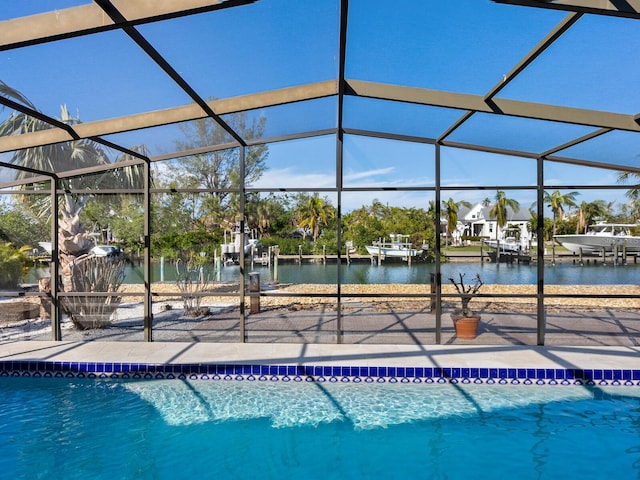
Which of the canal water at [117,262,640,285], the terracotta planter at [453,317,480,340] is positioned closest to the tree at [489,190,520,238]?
the canal water at [117,262,640,285]

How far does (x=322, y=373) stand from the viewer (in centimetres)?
459

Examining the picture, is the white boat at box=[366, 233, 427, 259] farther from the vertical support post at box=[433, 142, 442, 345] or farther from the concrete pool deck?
the concrete pool deck

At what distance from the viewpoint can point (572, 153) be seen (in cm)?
536

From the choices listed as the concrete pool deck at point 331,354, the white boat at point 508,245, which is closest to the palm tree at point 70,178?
the concrete pool deck at point 331,354

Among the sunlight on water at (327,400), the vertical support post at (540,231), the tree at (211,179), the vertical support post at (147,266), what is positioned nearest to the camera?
the sunlight on water at (327,400)

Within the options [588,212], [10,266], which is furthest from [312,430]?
[588,212]

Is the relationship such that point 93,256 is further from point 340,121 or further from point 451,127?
point 451,127

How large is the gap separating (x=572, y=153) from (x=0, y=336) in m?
7.57

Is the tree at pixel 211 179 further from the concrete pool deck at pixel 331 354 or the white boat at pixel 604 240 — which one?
the white boat at pixel 604 240

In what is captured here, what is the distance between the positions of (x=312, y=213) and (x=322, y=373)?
32.8 ft

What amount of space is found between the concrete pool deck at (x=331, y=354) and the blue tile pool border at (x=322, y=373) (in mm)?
53

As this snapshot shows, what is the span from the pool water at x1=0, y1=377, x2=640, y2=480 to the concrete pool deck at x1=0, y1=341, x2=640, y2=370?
0.24 metres

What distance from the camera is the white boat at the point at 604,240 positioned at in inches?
770

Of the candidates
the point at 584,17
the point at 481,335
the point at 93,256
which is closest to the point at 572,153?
the point at 481,335
